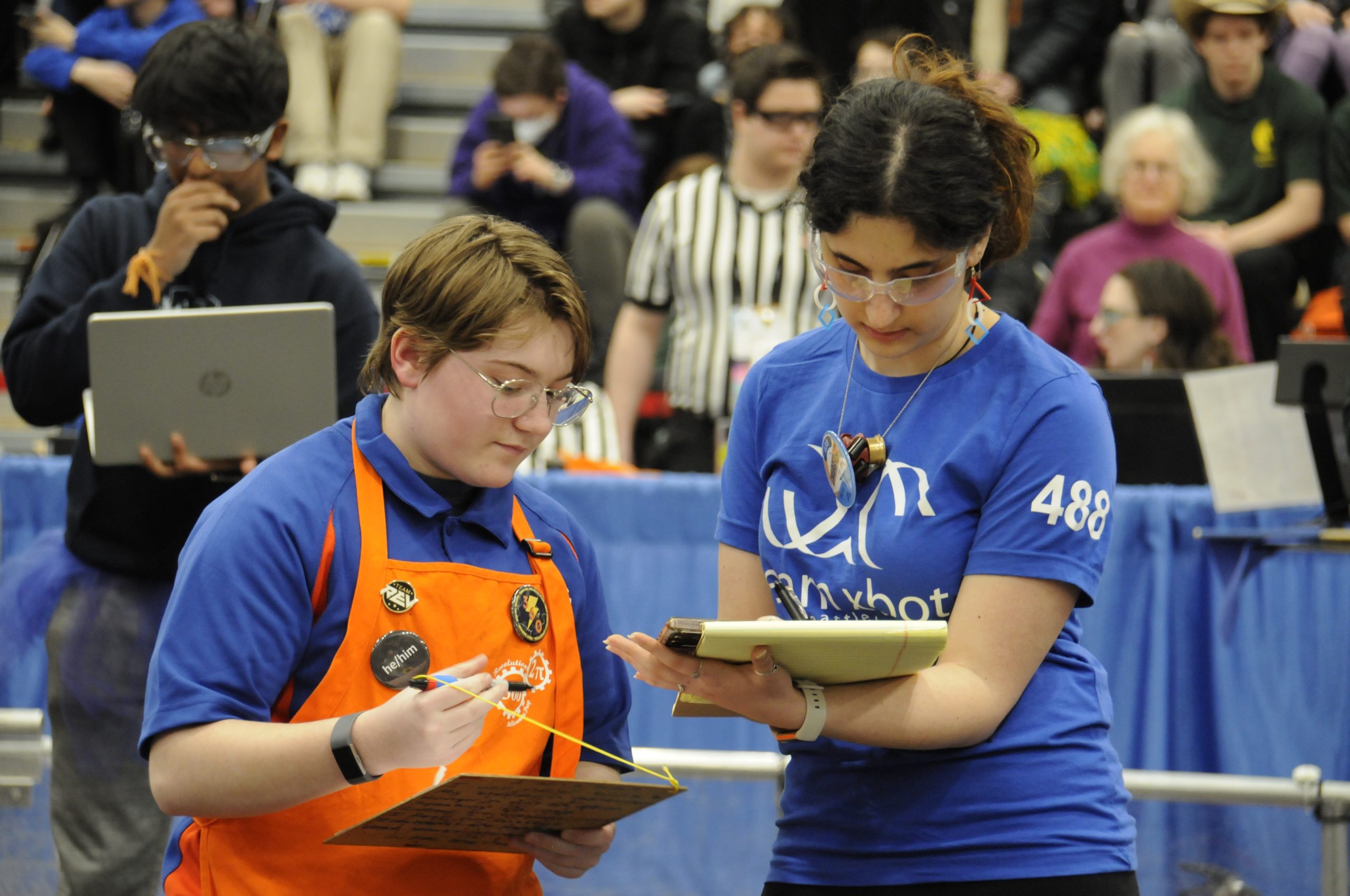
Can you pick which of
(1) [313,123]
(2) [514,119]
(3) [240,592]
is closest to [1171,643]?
(3) [240,592]

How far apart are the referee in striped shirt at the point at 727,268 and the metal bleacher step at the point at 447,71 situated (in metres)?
3.91

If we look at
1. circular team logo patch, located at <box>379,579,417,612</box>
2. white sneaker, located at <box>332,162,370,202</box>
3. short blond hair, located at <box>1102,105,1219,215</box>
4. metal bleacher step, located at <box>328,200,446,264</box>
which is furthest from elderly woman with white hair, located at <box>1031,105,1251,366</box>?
circular team logo patch, located at <box>379,579,417,612</box>

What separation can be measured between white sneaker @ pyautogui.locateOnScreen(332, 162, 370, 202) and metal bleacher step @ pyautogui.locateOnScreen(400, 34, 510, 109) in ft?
2.72

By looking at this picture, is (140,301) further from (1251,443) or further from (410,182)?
(410,182)

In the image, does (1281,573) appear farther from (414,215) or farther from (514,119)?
(414,215)

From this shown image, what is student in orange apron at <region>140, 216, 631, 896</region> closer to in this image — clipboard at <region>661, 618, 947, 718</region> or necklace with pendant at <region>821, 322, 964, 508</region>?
clipboard at <region>661, 618, 947, 718</region>

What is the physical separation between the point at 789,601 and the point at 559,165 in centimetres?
489

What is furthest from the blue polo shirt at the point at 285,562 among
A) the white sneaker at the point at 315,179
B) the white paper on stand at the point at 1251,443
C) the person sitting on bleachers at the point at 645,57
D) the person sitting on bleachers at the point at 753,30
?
the white sneaker at the point at 315,179

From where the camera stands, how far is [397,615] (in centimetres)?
170

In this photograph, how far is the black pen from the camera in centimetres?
183

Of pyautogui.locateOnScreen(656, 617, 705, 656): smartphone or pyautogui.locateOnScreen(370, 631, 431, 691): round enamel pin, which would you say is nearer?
pyautogui.locateOnScreen(656, 617, 705, 656): smartphone

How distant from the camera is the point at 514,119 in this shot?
21.1ft

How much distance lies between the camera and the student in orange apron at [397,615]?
1563 mm

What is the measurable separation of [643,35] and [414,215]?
58.5 inches
